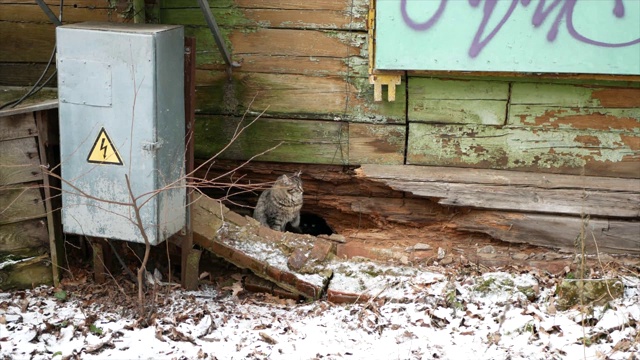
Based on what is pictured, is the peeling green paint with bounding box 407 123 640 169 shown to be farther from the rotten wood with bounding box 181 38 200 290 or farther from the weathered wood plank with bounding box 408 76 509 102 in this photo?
the rotten wood with bounding box 181 38 200 290

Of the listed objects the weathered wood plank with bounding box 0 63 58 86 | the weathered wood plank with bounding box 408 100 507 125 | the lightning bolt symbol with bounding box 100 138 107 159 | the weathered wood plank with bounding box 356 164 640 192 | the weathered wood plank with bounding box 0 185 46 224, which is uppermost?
the weathered wood plank with bounding box 0 63 58 86

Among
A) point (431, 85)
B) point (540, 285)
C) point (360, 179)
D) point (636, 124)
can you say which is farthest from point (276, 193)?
point (636, 124)

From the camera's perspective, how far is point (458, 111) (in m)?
5.91

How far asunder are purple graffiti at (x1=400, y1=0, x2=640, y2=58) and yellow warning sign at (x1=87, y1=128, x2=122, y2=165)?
2209 mm

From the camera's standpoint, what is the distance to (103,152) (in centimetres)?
499

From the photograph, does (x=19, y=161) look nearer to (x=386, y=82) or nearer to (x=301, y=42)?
(x=301, y=42)

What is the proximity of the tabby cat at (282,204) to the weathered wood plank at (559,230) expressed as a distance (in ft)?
4.69

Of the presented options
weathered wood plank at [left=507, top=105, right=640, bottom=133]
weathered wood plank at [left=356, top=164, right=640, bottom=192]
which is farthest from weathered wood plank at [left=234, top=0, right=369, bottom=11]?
weathered wood plank at [left=507, top=105, right=640, bottom=133]

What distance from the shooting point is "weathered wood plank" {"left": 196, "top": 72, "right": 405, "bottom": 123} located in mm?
6004

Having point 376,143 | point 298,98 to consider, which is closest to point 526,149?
point 376,143

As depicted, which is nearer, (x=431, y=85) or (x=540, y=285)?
(x=540, y=285)

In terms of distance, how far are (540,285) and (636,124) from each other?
1429 millimetres

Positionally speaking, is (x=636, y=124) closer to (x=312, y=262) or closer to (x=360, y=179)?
(x=360, y=179)

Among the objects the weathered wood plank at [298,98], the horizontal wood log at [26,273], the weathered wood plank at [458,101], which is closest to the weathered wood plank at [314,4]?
the weathered wood plank at [298,98]
